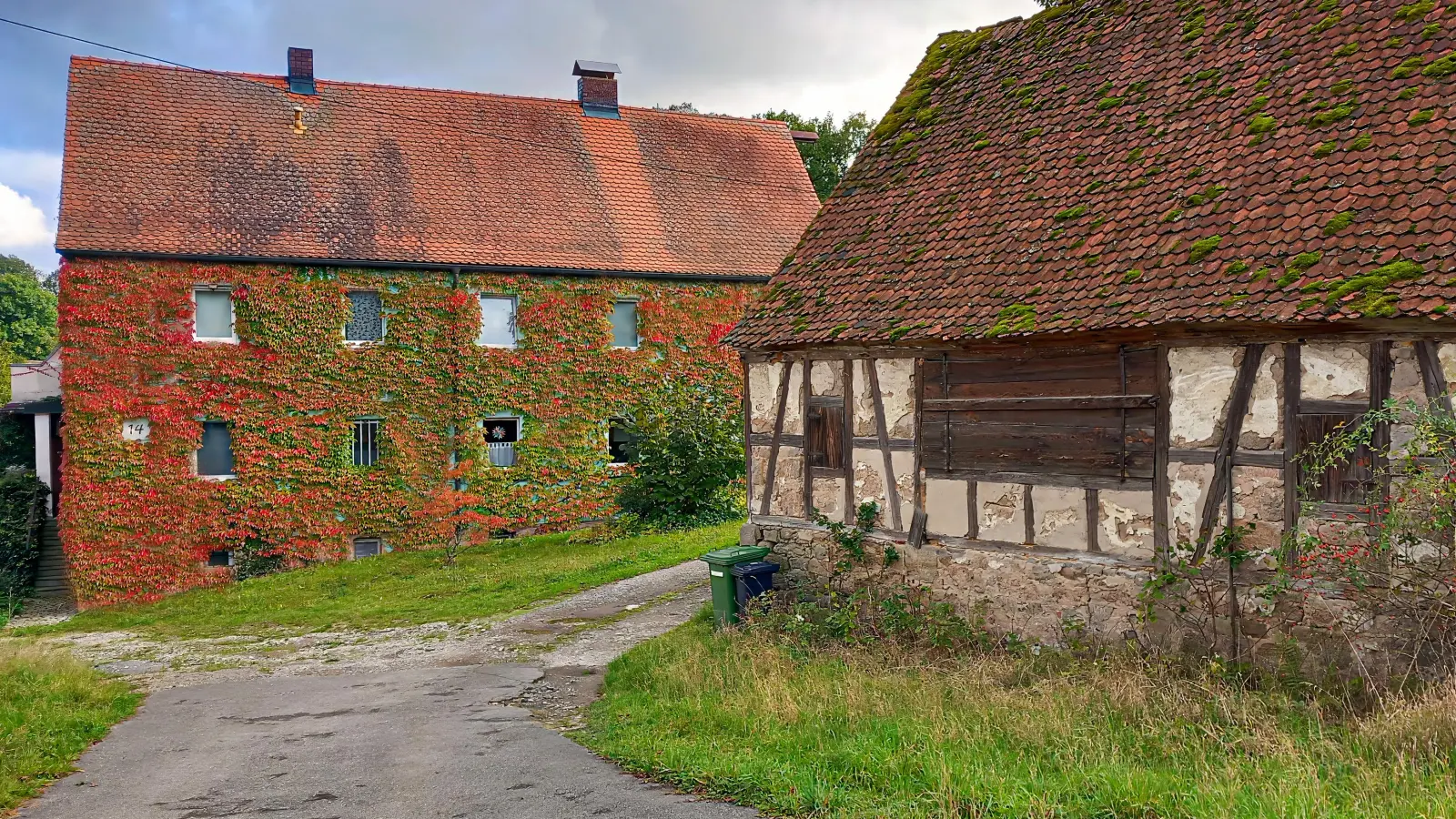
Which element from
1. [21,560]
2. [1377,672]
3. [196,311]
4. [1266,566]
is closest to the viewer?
[1377,672]

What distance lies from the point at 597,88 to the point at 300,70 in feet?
23.1

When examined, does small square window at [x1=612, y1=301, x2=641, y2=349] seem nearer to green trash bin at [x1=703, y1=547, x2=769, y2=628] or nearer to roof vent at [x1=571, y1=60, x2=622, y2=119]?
roof vent at [x1=571, y1=60, x2=622, y2=119]

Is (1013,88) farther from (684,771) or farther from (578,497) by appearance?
(578,497)

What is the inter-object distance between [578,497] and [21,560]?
1206cm

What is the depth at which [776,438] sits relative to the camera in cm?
1183

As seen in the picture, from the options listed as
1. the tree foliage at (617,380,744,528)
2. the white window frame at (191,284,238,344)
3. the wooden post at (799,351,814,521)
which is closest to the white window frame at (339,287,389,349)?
the white window frame at (191,284,238,344)

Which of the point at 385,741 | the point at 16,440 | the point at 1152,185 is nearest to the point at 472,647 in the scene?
the point at 385,741

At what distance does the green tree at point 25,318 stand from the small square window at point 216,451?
135 ft

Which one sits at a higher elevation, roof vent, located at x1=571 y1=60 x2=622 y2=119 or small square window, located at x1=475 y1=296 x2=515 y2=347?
roof vent, located at x1=571 y1=60 x2=622 y2=119

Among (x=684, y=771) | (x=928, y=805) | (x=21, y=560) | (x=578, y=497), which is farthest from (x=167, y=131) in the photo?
(x=928, y=805)

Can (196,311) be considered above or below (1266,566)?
above

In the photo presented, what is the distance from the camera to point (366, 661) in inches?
471

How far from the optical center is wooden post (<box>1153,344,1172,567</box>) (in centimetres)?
839

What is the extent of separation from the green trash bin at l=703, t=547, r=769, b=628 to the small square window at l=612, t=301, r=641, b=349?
39.6 ft
